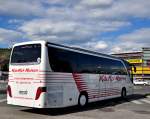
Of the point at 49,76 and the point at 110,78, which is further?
the point at 110,78

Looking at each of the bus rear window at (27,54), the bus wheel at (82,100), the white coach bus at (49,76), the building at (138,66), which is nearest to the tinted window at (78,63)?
the white coach bus at (49,76)

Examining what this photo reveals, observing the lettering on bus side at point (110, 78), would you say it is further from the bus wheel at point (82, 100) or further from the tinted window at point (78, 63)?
the bus wheel at point (82, 100)

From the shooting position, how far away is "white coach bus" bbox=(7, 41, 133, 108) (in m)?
13.9

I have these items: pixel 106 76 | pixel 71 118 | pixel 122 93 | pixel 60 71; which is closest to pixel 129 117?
pixel 71 118

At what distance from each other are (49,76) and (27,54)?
5.03 ft

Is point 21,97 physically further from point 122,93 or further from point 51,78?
point 122,93

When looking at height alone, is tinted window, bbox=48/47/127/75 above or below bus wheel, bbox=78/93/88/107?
above

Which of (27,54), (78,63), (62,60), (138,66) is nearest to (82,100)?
(78,63)

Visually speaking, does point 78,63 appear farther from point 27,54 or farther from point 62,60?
point 27,54

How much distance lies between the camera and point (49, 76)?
14.0 metres

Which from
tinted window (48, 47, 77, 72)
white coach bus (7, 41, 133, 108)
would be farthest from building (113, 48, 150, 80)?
tinted window (48, 47, 77, 72)

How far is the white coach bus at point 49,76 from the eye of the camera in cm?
1394

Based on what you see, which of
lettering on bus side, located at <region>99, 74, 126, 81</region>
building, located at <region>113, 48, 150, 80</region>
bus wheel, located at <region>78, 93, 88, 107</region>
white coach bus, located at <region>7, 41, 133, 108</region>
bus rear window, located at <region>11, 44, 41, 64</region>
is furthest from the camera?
building, located at <region>113, 48, 150, 80</region>

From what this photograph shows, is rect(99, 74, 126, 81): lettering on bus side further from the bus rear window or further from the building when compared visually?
the building
